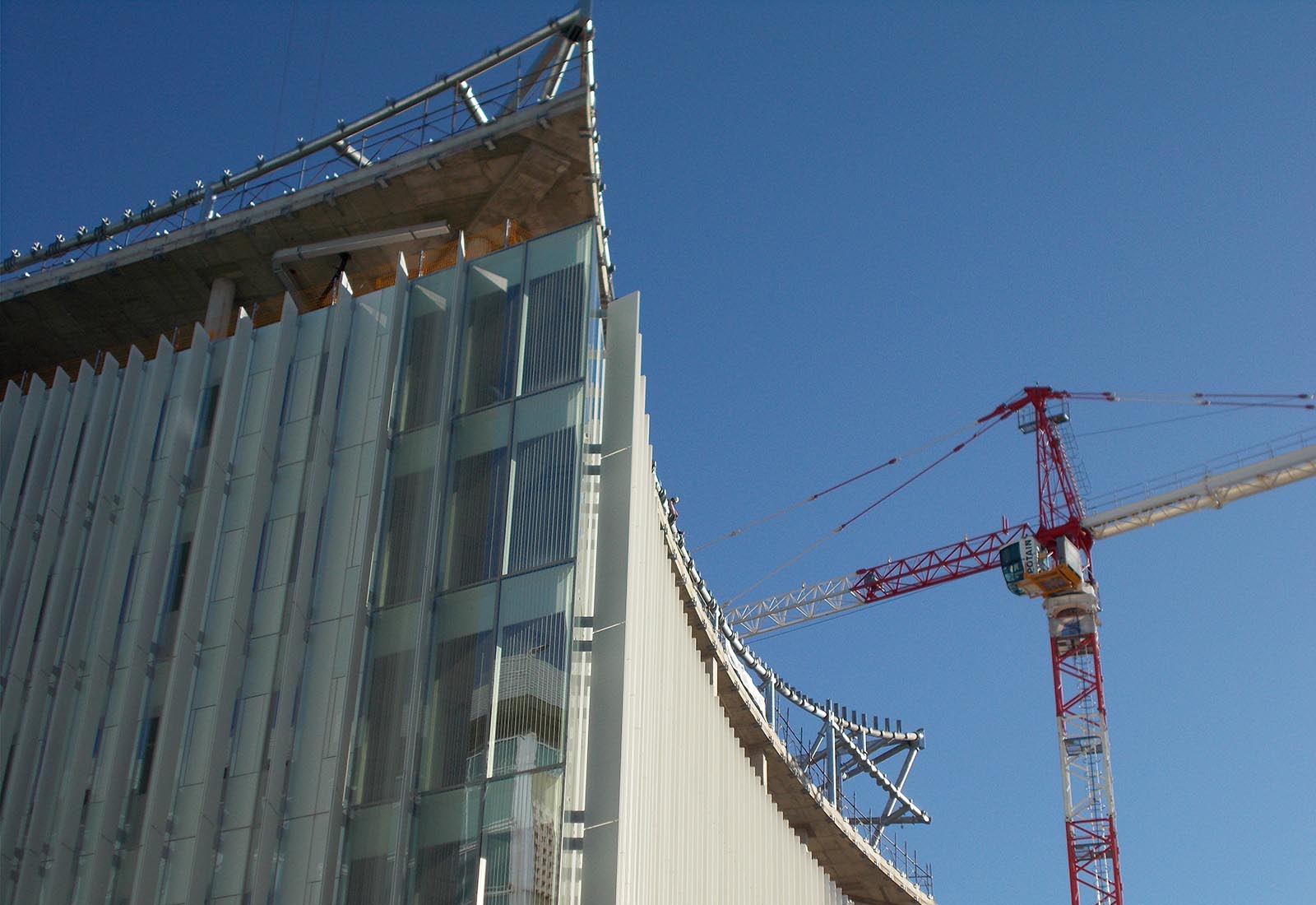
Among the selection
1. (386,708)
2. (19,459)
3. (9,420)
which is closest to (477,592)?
(386,708)

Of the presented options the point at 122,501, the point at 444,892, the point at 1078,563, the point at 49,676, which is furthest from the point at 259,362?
the point at 1078,563

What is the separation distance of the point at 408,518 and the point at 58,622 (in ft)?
34.6

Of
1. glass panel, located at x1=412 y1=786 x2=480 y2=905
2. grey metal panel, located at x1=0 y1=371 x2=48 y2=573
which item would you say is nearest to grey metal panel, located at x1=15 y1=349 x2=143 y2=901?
grey metal panel, located at x1=0 y1=371 x2=48 y2=573

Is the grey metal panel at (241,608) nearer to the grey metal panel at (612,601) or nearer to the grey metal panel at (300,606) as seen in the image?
the grey metal panel at (300,606)

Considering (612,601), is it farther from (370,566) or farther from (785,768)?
(785,768)

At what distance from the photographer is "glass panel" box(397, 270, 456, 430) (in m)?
39.7

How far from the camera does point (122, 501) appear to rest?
142 ft

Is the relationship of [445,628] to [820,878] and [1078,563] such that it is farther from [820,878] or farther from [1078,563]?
[1078,563]

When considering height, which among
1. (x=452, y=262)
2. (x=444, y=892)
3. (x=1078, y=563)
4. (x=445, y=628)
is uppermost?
(x=1078, y=563)

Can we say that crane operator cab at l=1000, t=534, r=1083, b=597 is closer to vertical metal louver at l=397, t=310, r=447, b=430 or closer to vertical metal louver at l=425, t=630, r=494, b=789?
vertical metal louver at l=397, t=310, r=447, b=430

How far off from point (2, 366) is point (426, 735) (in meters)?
24.6

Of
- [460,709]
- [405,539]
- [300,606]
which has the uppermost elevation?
[405,539]

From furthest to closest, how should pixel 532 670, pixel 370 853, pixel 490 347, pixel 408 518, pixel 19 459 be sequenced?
pixel 19 459 → pixel 490 347 → pixel 408 518 → pixel 532 670 → pixel 370 853

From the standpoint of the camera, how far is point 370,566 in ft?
123
